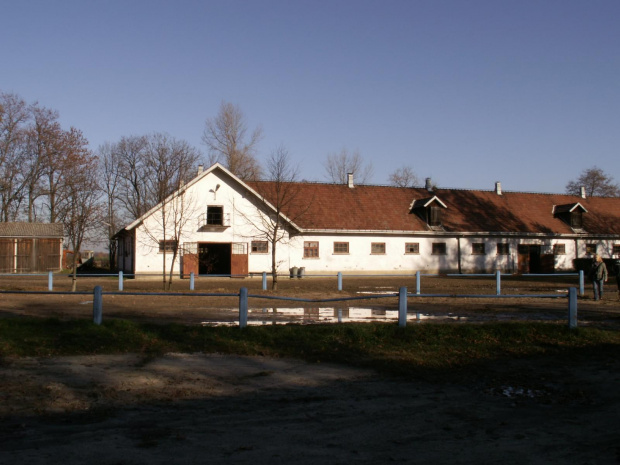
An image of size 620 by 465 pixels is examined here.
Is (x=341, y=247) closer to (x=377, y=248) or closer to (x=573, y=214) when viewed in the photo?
(x=377, y=248)

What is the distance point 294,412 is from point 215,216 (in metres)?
30.1

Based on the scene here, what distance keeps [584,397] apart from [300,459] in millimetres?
4443

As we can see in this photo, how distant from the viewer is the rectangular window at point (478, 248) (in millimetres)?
41594

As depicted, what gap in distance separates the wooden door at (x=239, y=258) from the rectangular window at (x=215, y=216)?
1615 mm

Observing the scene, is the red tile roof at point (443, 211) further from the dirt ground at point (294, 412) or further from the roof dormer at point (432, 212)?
the dirt ground at point (294, 412)

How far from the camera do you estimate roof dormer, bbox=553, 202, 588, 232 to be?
44.0 metres

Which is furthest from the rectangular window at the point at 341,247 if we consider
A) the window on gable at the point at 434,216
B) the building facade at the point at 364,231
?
the window on gable at the point at 434,216

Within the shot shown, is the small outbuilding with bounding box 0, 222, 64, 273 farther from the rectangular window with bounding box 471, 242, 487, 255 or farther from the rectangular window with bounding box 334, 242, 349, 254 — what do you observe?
the rectangular window with bounding box 471, 242, 487, 255

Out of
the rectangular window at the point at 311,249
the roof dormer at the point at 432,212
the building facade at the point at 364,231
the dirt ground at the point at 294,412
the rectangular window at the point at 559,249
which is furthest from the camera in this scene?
the rectangular window at the point at 559,249

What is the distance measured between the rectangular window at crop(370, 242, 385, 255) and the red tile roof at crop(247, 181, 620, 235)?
1.02m

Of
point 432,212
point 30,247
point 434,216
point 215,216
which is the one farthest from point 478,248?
point 30,247

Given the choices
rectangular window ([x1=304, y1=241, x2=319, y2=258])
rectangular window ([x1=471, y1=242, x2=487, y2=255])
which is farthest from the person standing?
rectangular window ([x1=471, y1=242, x2=487, y2=255])

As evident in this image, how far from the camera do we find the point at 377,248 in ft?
130

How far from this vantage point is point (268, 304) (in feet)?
61.1
